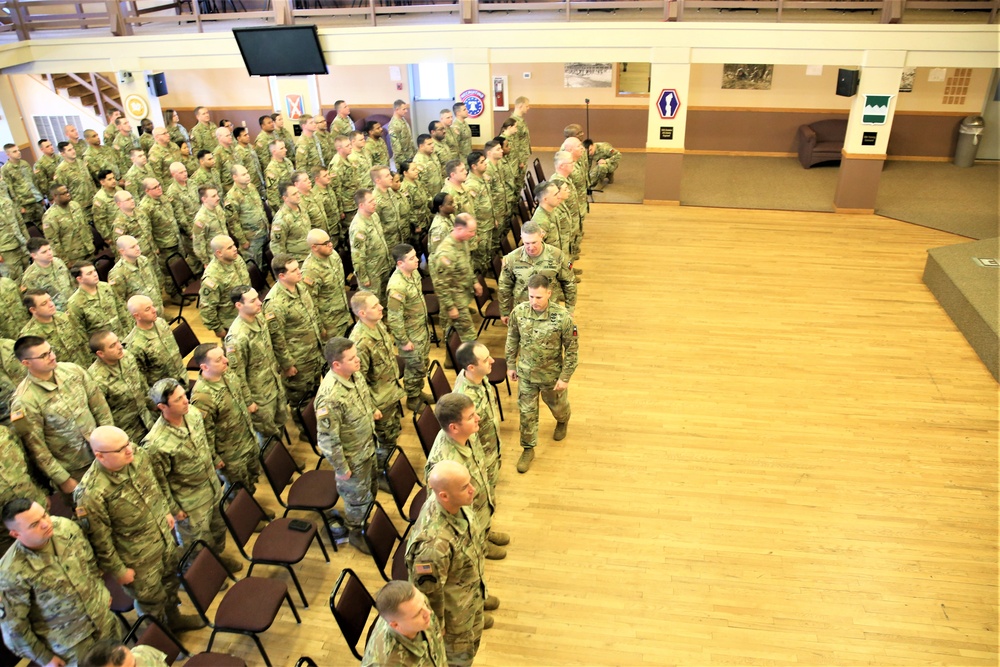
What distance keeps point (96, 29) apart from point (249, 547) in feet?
38.3

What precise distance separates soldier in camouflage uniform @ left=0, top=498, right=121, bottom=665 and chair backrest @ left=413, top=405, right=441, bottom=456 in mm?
2205

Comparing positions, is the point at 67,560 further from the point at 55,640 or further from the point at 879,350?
the point at 879,350

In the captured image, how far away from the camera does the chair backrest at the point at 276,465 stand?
4980mm

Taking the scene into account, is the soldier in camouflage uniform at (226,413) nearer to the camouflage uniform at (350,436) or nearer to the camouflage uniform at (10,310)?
the camouflage uniform at (350,436)

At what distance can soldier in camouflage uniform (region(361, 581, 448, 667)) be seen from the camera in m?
3.04

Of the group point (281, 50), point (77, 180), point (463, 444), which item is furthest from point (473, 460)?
point (281, 50)

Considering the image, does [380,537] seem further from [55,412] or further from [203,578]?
[55,412]

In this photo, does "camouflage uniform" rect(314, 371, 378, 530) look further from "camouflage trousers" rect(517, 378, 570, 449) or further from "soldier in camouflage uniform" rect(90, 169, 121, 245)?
"soldier in camouflage uniform" rect(90, 169, 121, 245)

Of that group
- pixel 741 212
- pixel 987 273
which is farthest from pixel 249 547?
pixel 741 212

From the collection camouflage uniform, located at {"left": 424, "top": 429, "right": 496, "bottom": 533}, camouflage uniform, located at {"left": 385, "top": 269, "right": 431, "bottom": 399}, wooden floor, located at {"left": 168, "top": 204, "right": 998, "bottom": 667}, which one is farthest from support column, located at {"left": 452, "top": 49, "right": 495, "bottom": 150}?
camouflage uniform, located at {"left": 424, "top": 429, "right": 496, "bottom": 533}

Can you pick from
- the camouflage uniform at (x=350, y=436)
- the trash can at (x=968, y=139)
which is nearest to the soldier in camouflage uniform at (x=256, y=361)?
the camouflage uniform at (x=350, y=436)

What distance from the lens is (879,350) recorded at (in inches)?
292

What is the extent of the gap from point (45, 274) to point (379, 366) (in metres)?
3.60

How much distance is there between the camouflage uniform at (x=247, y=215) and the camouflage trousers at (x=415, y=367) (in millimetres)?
3134
